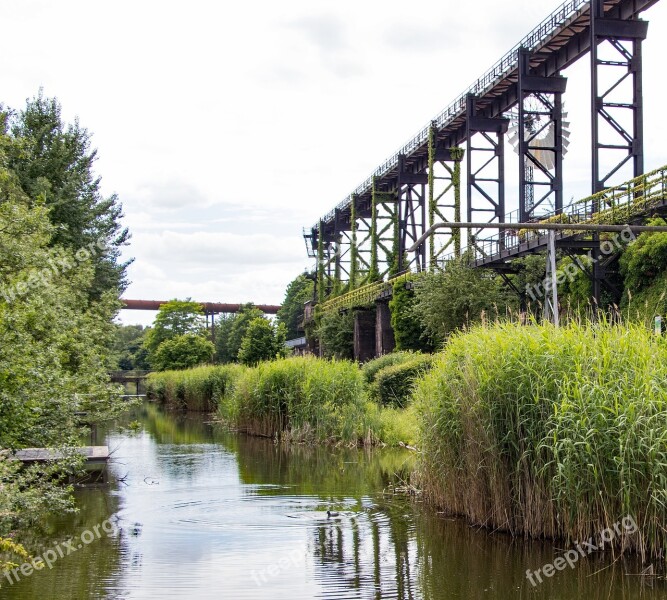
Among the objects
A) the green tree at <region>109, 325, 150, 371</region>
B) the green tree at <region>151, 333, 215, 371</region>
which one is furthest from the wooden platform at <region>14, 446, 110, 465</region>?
the green tree at <region>109, 325, 150, 371</region>

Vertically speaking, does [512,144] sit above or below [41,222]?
above

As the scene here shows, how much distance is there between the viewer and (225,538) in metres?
11.2

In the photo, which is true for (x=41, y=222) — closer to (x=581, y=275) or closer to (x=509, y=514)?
(x=509, y=514)

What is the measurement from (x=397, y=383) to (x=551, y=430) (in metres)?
14.9

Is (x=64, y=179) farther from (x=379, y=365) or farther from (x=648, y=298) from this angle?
(x=648, y=298)

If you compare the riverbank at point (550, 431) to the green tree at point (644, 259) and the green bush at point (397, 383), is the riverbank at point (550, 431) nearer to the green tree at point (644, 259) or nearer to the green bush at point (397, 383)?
the green bush at point (397, 383)

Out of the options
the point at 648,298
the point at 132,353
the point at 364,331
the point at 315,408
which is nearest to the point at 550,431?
the point at 315,408

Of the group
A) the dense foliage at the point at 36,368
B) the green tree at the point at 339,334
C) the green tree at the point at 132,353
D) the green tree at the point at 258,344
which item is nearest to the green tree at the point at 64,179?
the dense foliage at the point at 36,368

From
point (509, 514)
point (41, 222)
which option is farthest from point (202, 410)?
point (509, 514)

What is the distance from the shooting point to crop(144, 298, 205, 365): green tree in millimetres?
81375

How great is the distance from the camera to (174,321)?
3211 inches

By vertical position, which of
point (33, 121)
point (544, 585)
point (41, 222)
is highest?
point (33, 121)

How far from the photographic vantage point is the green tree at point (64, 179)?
2738 cm

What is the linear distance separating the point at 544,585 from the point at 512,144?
31.4 metres
